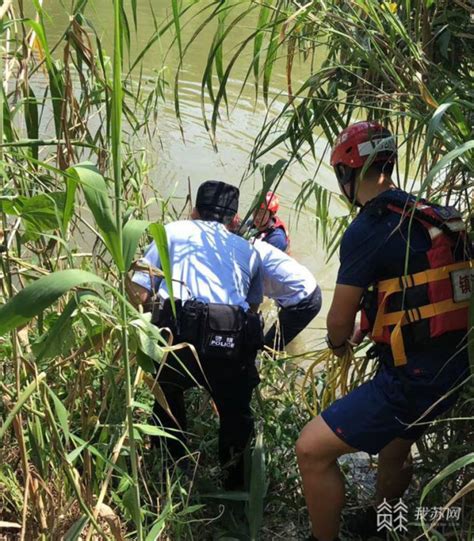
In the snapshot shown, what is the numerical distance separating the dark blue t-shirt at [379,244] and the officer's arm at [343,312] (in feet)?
0.11

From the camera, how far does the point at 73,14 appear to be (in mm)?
2164

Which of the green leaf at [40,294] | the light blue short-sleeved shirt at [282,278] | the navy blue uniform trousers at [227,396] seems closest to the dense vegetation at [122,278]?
the green leaf at [40,294]

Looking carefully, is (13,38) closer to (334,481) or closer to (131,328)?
(131,328)

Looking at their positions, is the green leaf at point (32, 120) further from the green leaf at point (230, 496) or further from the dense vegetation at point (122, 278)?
the green leaf at point (230, 496)

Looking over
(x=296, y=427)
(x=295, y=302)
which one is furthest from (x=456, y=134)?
(x=295, y=302)

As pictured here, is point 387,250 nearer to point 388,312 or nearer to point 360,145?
point 388,312

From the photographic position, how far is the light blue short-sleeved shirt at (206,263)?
9.67ft

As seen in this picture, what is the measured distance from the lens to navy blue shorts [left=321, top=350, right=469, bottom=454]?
2500 millimetres

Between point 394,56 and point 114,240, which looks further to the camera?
point 394,56

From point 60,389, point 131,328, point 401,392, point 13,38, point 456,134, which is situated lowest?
point 60,389

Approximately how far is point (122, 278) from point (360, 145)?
4.01 ft

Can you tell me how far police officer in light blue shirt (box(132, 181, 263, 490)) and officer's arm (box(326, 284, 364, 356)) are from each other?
31 centimetres

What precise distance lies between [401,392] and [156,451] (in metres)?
0.98
